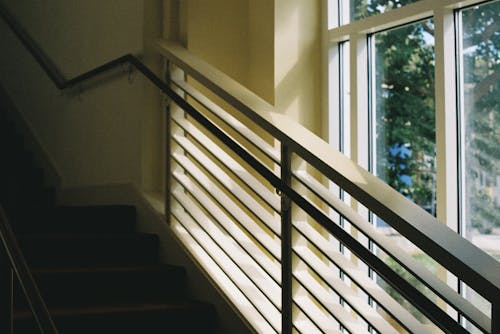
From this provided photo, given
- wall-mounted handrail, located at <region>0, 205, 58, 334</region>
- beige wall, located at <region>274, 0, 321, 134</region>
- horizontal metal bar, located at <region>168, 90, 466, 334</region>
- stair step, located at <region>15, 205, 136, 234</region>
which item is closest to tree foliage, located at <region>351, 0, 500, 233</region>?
beige wall, located at <region>274, 0, 321, 134</region>

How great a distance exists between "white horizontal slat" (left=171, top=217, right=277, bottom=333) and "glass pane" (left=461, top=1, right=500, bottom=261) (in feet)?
3.41

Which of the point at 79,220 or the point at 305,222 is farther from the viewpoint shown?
the point at 79,220

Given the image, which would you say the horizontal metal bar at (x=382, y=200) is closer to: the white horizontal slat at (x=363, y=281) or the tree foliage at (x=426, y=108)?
the white horizontal slat at (x=363, y=281)

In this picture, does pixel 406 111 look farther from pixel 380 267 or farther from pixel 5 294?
pixel 5 294

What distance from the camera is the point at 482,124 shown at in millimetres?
3318

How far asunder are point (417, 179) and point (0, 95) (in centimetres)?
369

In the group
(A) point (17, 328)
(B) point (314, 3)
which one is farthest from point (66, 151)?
(A) point (17, 328)

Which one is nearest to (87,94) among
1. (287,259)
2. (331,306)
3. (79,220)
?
(79,220)

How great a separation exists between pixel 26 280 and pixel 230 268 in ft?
4.35

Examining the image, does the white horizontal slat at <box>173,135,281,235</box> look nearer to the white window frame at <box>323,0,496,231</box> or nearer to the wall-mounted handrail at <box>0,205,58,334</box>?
the white window frame at <box>323,0,496,231</box>

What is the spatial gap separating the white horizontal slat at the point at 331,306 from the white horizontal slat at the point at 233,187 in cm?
20

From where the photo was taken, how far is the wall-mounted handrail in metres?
2.06

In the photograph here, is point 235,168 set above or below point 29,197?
above

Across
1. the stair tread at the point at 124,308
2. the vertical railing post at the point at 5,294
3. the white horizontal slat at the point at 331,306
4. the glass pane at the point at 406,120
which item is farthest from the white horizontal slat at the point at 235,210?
the vertical railing post at the point at 5,294
